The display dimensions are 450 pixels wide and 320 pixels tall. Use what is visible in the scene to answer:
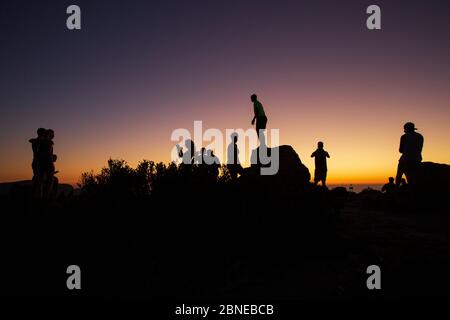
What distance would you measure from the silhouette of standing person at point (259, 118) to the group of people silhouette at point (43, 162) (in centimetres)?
699

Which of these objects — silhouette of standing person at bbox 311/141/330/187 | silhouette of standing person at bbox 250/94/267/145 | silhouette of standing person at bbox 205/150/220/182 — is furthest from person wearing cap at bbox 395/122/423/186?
silhouette of standing person at bbox 205/150/220/182

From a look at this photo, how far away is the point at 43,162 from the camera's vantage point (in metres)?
8.52

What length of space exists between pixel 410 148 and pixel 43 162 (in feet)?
37.3

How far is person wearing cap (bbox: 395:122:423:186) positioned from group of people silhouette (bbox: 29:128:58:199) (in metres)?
11.0

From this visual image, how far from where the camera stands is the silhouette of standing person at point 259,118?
444 inches

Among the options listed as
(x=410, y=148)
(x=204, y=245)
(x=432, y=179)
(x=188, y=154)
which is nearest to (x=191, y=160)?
(x=188, y=154)

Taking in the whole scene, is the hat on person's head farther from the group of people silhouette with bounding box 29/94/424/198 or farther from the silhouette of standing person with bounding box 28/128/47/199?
the silhouette of standing person with bounding box 28/128/47/199

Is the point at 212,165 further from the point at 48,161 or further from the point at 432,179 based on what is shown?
the point at 432,179

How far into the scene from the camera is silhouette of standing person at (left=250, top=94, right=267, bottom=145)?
11.3 metres

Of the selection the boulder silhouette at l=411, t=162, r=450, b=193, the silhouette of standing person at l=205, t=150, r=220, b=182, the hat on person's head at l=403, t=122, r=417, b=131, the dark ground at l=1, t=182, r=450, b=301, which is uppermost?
the hat on person's head at l=403, t=122, r=417, b=131

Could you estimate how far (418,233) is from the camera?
21.6ft
